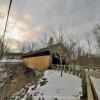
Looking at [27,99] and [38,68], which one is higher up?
[38,68]

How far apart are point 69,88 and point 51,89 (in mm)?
1752

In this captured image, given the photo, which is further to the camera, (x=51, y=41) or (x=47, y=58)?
(x=51, y=41)

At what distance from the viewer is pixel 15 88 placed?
25.7 m

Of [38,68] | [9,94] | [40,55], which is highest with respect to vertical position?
[40,55]

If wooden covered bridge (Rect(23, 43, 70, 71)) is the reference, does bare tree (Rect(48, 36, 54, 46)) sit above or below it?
above

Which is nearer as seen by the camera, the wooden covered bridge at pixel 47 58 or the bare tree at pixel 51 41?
the wooden covered bridge at pixel 47 58

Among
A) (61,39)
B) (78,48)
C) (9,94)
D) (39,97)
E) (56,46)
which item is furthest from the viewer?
(78,48)

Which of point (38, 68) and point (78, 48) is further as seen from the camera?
point (78, 48)

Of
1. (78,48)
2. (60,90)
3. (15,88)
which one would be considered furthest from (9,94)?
(78,48)

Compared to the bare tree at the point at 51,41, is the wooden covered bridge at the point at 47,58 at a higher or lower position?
lower

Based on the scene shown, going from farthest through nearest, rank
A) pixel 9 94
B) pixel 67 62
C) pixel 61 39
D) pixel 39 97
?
1. pixel 61 39
2. pixel 67 62
3. pixel 9 94
4. pixel 39 97

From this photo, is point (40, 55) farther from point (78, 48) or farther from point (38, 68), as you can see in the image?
point (78, 48)

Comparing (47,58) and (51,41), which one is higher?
(51,41)

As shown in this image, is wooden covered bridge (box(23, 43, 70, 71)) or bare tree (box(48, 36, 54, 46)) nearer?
wooden covered bridge (box(23, 43, 70, 71))
